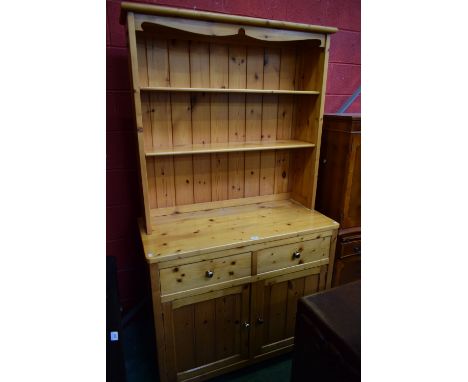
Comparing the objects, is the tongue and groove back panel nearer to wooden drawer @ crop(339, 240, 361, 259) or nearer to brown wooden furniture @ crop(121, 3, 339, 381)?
brown wooden furniture @ crop(121, 3, 339, 381)

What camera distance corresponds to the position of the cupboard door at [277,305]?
66.2 inches

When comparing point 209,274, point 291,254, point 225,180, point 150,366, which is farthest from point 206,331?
point 225,180

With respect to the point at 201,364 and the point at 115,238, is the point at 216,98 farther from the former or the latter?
the point at 201,364

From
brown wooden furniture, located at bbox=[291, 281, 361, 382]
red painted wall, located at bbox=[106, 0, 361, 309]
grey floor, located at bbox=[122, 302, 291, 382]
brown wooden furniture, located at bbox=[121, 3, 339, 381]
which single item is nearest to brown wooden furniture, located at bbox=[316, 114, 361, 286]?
brown wooden furniture, located at bbox=[121, 3, 339, 381]

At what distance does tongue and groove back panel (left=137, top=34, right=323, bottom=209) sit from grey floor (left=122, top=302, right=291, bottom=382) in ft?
3.08

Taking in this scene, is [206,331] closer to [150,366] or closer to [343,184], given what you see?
[150,366]

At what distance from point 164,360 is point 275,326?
657mm

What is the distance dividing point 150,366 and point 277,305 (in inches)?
33.9

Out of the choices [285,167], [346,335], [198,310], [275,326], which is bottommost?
[275,326]

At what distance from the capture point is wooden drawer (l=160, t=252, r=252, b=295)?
1.44 m

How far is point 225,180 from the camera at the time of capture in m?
1.96

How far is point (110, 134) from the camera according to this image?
176 cm
